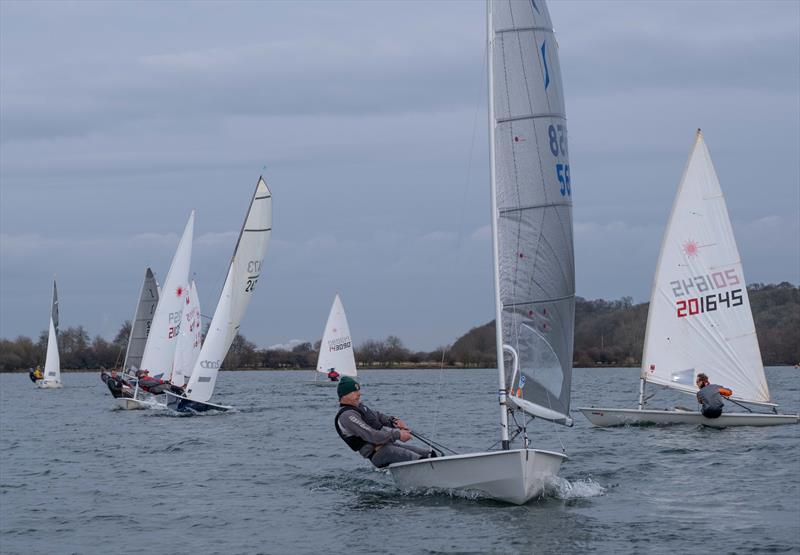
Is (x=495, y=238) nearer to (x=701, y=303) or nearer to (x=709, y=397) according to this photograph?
(x=709, y=397)

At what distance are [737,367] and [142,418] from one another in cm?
1533

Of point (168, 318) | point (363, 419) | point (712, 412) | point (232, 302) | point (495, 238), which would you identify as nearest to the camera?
point (495, 238)

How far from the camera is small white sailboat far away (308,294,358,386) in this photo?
2094 inches

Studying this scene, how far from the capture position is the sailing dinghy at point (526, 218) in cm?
1359

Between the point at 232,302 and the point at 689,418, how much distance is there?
1302 cm

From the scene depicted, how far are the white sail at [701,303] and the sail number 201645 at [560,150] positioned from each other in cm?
1040

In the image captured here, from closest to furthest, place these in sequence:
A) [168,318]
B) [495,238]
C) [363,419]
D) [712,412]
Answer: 1. [495,238]
2. [363,419]
3. [712,412]
4. [168,318]

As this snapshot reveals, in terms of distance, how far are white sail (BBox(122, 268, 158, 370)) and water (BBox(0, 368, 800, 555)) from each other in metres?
16.2

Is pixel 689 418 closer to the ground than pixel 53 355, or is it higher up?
closer to the ground

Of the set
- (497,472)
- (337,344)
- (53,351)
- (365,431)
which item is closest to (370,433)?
(365,431)

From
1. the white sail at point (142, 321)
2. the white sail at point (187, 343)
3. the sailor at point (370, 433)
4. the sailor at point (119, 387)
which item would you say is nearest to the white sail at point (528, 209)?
the sailor at point (370, 433)

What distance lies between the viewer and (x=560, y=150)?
13938mm

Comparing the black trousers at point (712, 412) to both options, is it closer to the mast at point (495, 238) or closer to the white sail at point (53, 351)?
the mast at point (495, 238)

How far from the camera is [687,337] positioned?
77.3 feet
